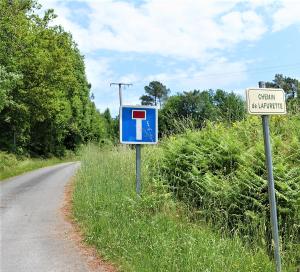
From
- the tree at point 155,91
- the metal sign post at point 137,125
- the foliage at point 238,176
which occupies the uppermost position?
the tree at point 155,91

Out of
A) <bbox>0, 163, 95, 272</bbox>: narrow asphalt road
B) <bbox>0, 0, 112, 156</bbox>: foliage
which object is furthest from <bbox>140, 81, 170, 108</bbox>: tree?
<bbox>0, 163, 95, 272</bbox>: narrow asphalt road

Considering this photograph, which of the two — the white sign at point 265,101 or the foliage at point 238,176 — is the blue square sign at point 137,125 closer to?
the foliage at point 238,176

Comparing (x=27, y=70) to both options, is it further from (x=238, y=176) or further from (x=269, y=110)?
(x=269, y=110)

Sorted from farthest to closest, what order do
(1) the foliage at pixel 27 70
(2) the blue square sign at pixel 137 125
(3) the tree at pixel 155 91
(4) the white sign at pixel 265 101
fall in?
(3) the tree at pixel 155 91 < (1) the foliage at pixel 27 70 < (2) the blue square sign at pixel 137 125 < (4) the white sign at pixel 265 101

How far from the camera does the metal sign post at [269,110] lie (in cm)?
560

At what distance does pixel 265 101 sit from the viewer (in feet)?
18.6

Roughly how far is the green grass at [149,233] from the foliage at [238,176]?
46cm

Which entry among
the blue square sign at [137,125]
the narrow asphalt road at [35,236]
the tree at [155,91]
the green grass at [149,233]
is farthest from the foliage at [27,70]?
the tree at [155,91]

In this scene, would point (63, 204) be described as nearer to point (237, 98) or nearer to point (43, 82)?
point (237, 98)

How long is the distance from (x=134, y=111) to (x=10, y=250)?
3.50 meters

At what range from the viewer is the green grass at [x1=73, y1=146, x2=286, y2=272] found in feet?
20.5

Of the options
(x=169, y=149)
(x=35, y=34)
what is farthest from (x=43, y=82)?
(x=169, y=149)

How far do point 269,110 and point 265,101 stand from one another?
0.40 feet

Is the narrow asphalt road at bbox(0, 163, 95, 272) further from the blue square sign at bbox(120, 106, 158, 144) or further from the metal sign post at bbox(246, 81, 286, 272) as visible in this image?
the metal sign post at bbox(246, 81, 286, 272)
